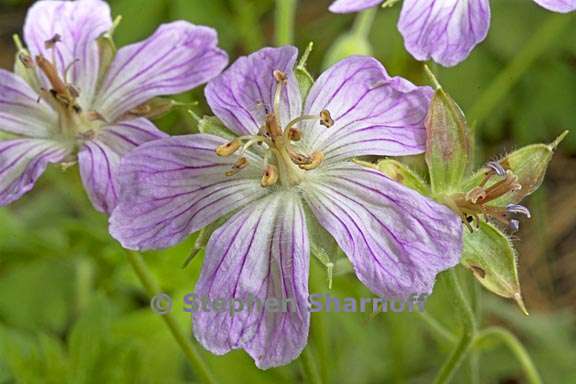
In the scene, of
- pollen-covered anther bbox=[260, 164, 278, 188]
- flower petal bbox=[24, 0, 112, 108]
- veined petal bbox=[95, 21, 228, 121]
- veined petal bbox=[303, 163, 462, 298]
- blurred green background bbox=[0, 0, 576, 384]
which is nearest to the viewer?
veined petal bbox=[303, 163, 462, 298]

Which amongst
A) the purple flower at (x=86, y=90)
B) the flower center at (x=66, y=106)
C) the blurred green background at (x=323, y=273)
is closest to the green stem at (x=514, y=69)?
the blurred green background at (x=323, y=273)

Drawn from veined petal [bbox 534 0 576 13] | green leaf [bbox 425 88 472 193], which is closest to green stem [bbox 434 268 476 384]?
→ green leaf [bbox 425 88 472 193]

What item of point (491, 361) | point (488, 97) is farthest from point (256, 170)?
point (491, 361)

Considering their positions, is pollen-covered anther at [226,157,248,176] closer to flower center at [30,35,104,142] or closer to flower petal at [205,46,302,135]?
flower petal at [205,46,302,135]

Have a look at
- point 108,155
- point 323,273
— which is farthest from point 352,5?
point 323,273

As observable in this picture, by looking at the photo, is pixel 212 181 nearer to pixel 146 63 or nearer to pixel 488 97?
pixel 146 63

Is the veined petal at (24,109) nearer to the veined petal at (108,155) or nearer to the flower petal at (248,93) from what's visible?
the veined petal at (108,155)

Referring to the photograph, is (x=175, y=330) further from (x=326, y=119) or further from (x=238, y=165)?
(x=326, y=119)
